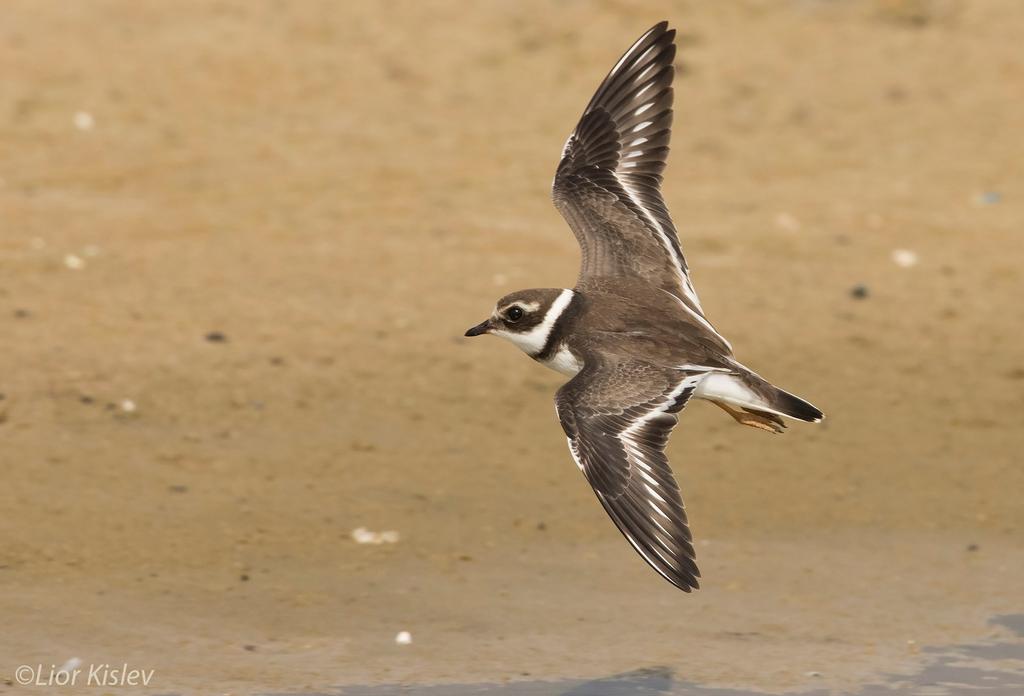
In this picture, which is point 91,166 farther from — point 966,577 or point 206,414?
point 966,577

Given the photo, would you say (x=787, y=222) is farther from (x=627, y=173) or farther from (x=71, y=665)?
(x=71, y=665)

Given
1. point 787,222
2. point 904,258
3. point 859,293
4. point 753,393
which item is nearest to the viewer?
point 753,393

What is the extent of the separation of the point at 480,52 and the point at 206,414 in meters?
5.64

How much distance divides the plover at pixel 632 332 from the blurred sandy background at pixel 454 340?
0.83 m

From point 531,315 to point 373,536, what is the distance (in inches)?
50.6

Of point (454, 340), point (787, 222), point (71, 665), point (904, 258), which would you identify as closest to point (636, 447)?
point (71, 665)

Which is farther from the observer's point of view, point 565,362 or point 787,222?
point 787,222

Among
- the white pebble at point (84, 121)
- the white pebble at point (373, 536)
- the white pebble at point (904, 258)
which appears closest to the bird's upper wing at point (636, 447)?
the white pebble at point (373, 536)

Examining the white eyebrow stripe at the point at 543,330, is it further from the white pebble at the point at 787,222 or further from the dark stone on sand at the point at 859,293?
the white pebble at the point at 787,222

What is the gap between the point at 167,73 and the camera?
12.6 metres

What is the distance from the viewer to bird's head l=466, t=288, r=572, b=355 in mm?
7066

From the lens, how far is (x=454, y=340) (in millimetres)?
9586

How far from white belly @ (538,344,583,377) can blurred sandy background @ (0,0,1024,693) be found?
920 mm

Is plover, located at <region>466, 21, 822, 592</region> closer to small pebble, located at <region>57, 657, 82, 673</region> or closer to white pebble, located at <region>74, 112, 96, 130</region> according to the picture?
small pebble, located at <region>57, 657, 82, 673</region>
